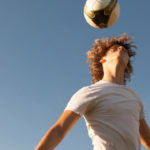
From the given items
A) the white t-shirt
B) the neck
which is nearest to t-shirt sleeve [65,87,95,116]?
the white t-shirt

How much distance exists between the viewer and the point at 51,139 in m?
3.62

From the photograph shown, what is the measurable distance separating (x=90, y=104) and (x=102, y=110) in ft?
0.63

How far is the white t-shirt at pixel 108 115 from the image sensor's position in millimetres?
3961

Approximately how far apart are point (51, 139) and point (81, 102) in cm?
71

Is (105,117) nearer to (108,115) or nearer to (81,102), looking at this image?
(108,115)

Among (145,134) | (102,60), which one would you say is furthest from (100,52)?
(145,134)

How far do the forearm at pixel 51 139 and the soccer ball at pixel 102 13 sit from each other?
406cm

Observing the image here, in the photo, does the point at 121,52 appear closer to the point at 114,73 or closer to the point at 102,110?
the point at 114,73

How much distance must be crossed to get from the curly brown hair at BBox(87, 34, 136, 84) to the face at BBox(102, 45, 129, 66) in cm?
24

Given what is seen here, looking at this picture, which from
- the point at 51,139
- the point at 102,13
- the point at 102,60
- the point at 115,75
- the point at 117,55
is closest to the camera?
the point at 51,139

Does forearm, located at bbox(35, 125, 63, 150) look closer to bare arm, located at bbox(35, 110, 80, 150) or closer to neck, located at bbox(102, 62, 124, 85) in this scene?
bare arm, located at bbox(35, 110, 80, 150)

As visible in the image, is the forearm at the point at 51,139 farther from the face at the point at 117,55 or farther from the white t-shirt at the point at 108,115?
the face at the point at 117,55

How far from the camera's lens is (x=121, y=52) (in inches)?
200

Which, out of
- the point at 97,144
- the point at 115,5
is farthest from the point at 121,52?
the point at 115,5
